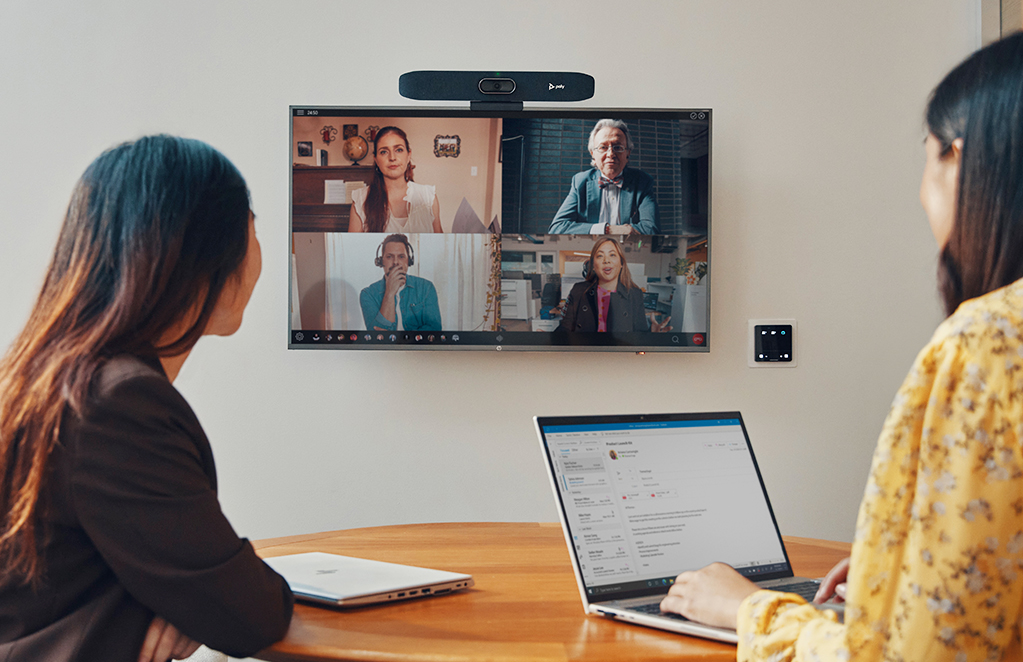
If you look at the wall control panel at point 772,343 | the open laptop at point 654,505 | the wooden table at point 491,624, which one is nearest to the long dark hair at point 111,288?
the wooden table at point 491,624

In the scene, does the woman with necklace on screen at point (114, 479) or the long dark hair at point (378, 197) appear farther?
the long dark hair at point (378, 197)

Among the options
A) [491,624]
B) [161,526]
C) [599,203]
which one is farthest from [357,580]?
[599,203]

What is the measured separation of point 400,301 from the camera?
91.1 inches

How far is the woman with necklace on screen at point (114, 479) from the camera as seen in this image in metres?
0.93

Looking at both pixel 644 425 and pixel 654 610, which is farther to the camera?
pixel 644 425

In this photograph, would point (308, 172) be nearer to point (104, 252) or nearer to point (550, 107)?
point (550, 107)

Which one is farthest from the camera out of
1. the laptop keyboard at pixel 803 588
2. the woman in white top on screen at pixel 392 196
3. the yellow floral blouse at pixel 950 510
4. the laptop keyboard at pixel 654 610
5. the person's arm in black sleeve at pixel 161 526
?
the woman in white top on screen at pixel 392 196

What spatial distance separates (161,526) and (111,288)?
0.32 metres

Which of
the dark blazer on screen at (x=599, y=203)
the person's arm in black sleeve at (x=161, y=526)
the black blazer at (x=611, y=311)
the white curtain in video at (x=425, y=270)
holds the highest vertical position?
the dark blazer on screen at (x=599, y=203)

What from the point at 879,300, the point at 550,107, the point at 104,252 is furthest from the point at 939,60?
the point at 104,252

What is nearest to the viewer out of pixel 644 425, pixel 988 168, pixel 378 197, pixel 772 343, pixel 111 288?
pixel 988 168

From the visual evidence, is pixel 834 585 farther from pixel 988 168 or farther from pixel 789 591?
pixel 988 168

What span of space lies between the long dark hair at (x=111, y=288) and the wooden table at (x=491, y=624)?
14.5 inches

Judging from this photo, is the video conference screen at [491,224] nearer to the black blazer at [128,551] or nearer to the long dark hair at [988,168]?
the black blazer at [128,551]
